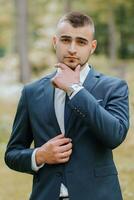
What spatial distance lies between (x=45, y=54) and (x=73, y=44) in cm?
3184

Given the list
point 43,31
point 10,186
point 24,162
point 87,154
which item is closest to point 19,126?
point 24,162

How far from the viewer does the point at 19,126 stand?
3479 millimetres

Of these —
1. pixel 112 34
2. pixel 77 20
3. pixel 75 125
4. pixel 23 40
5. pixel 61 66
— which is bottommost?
pixel 112 34

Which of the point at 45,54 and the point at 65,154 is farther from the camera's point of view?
the point at 45,54

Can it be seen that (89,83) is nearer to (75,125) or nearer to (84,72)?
(84,72)

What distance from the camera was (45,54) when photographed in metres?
35.0

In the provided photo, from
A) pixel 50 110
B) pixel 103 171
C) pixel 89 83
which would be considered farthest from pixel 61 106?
pixel 103 171

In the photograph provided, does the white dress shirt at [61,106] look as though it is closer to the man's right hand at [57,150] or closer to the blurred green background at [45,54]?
the man's right hand at [57,150]

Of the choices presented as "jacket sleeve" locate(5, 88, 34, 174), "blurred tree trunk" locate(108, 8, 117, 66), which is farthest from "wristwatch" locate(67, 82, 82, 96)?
→ "blurred tree trunk" locate(108, 8, 117, 66)

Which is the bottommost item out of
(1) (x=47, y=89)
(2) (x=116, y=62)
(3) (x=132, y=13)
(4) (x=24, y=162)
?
(2) (x=116, y=62)

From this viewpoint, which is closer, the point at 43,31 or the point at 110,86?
the point at 110,86

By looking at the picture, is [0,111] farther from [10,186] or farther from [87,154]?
[87,154]

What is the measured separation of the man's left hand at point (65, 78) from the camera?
318 cm

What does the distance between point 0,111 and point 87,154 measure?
1281 centimetres
